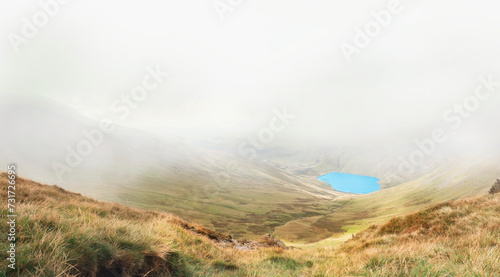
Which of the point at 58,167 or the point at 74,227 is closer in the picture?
the point at 74,227

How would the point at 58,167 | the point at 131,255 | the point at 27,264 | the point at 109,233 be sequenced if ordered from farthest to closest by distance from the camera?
the point at 58,167 < the point at 109,233 < the point at 131,255 < the point at 27,264

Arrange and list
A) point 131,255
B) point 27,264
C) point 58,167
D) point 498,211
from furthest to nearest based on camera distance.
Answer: point 58,167 < point 498,211 < point 131,255 < point 27,264

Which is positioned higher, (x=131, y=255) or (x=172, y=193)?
(x=131, y=255)

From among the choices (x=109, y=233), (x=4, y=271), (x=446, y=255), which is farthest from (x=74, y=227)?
(x=446, y=255)

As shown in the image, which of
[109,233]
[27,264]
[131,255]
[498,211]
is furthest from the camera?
[498,211]

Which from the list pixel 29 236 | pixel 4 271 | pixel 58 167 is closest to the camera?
pixel 4 271

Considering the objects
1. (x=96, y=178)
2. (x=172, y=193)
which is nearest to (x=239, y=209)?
(x=172, y=193)

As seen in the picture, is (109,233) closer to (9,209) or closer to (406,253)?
(9,209)

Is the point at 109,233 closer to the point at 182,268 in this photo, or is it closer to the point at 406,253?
the point at 182,268

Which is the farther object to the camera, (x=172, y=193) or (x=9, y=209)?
(x=172, y=193)
